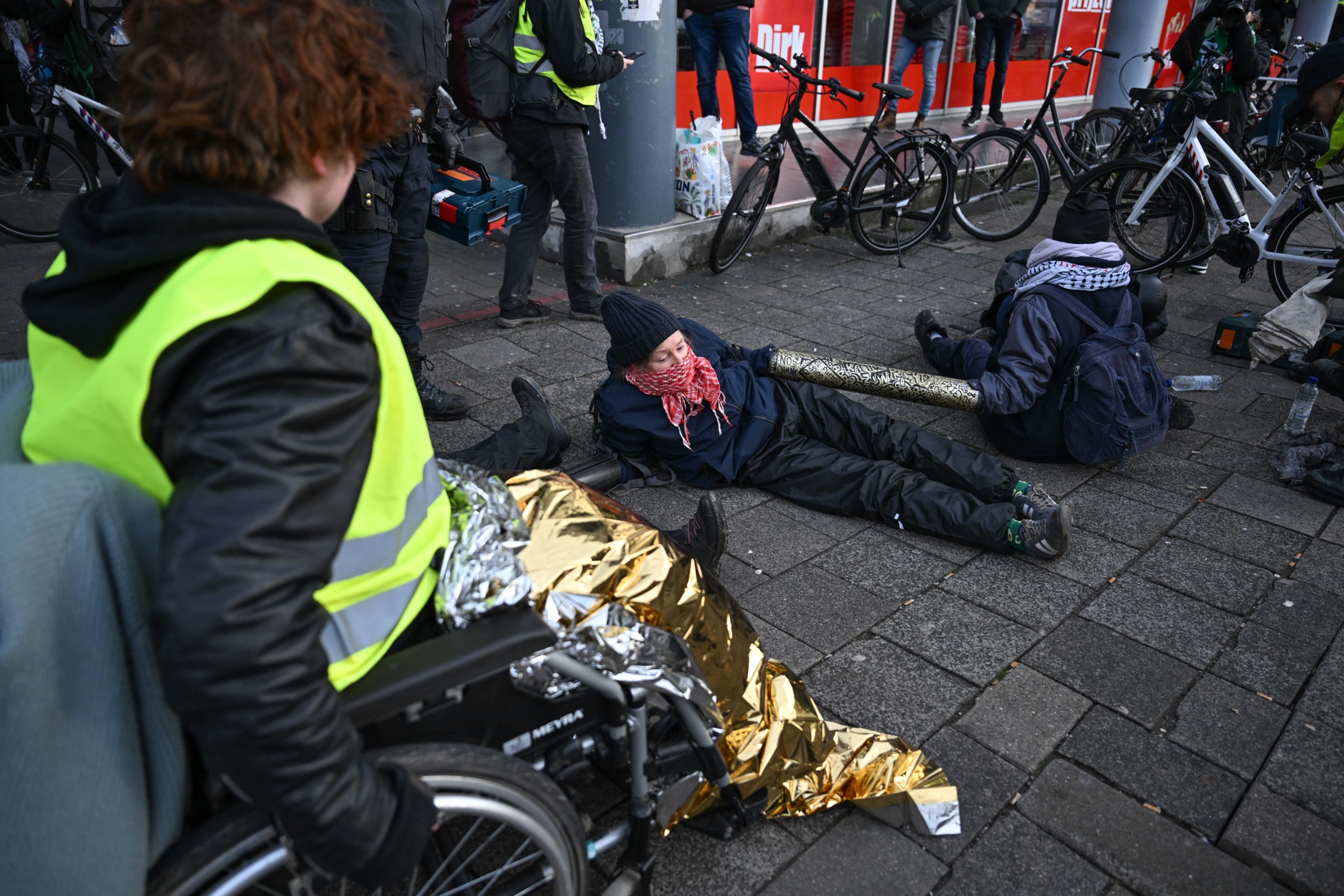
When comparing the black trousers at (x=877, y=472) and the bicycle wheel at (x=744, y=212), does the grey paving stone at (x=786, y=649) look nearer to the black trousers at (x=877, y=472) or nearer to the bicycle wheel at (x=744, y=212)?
the black trousers at (x=877, y=472)

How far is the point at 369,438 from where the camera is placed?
115 cm

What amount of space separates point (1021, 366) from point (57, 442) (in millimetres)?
3293

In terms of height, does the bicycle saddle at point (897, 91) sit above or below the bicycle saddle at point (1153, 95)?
above

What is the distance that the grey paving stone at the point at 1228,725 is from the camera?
233 centimetres

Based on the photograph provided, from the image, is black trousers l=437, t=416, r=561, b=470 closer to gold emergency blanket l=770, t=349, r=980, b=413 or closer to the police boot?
the police boot

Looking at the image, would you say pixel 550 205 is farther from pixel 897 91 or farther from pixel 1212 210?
pixel 1212 210

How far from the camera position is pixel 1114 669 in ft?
8.68

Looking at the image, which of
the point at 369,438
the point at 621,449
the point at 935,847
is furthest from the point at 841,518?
the point at 369,438

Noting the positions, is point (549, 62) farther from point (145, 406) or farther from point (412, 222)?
point (145, 406)

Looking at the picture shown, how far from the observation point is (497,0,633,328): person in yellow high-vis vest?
4547 mm

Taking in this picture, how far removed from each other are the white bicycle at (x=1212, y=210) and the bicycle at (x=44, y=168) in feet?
21.0

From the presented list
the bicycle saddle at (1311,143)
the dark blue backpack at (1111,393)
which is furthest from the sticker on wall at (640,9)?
the bicycle saddle at (1311,143)

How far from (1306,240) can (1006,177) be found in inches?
96.8

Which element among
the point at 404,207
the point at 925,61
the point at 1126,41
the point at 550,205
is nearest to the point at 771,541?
the point at 404,207
